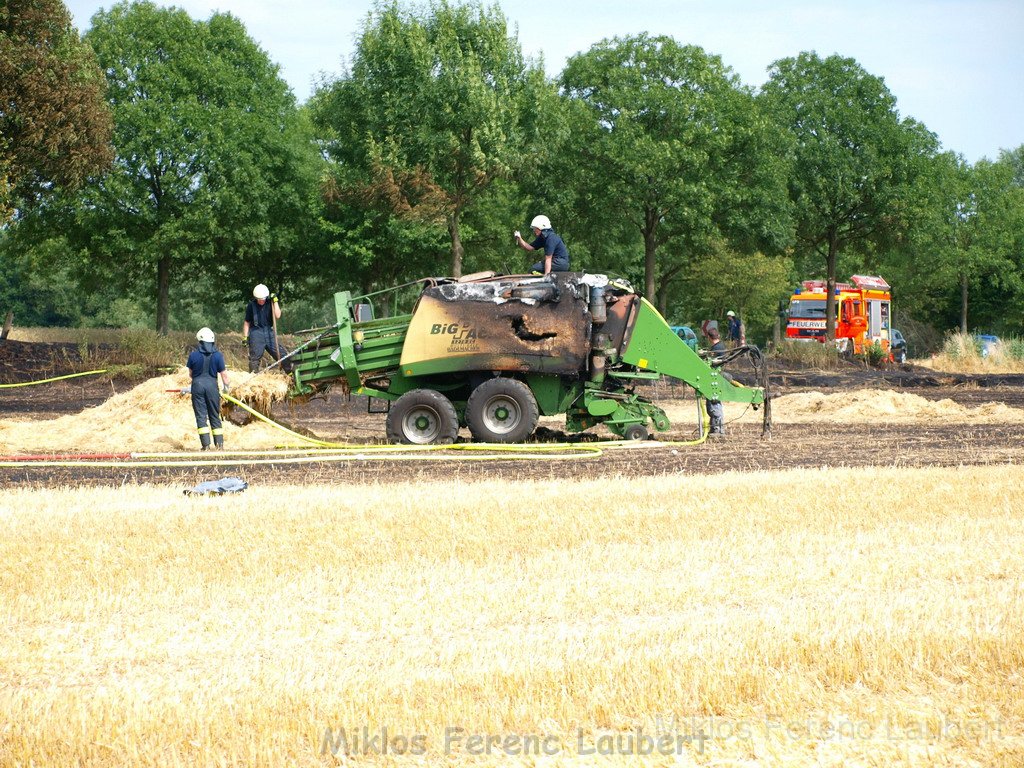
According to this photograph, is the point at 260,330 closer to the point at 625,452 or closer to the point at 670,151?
the point at 625,452

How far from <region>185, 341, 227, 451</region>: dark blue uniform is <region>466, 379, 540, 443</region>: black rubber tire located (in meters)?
3.45

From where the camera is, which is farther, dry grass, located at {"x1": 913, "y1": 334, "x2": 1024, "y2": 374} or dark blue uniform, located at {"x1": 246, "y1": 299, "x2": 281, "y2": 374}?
dry grass, located at {"x1": 913, "y1": 334, "x2": 1024, "y2": 374}

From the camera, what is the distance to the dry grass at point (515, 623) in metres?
5.55

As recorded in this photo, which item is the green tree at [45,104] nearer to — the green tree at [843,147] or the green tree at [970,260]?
the green tree at [843,147]

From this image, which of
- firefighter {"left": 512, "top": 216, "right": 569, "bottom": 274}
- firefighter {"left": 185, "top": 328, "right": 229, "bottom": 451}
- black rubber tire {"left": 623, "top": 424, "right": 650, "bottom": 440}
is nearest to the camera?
firefighter {"left": 185, "top": 328, "right": 229, "bottom": 451}

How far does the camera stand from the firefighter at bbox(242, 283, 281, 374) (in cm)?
1848

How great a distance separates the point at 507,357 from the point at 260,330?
4.07m

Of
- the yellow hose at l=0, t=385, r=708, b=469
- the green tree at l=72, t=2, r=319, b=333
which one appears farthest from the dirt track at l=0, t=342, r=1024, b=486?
the green tree at l=72, t=2, r=319, b=333

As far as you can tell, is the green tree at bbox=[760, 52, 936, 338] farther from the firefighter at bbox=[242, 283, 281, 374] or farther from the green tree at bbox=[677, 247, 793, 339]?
the firefighter at bbox=[242, 283, 281, 374]

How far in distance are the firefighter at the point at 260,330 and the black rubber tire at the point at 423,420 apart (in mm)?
2333

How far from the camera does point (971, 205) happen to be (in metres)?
57.4

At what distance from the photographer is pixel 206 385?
16.6 meters

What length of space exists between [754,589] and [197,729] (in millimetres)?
4243

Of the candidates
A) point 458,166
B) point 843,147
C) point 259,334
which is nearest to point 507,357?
point 259,334
